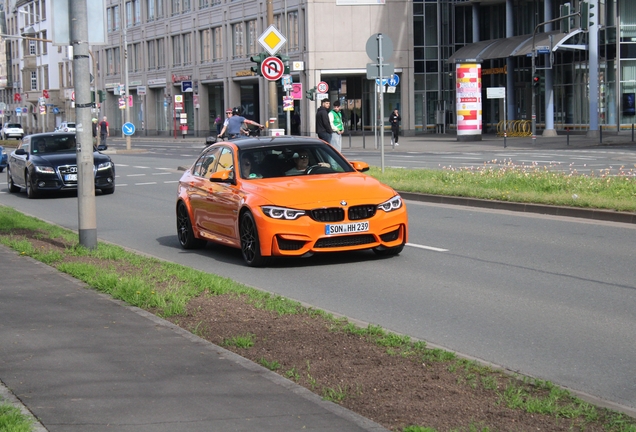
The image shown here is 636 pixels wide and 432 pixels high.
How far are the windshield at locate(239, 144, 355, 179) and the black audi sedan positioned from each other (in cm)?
1097

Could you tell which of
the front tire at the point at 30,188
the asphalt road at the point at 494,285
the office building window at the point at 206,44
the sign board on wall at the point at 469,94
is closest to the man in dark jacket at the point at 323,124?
the front tire at the point at 30,188

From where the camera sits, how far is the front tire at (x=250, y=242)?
1142 cm

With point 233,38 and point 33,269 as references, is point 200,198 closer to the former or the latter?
point 33,269

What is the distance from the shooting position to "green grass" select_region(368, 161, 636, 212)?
16.3 meters

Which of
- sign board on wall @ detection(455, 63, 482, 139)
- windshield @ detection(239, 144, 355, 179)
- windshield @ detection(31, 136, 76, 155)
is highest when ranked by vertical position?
sign board on wall @ detection(455, 63, 482, 139)

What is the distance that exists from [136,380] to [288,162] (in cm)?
Result: 698

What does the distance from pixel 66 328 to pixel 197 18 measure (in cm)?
7479

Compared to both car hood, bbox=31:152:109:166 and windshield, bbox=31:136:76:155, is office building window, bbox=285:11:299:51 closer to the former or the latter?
windshield, bbox=31:136:76:155

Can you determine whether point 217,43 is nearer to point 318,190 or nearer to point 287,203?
point 318,190

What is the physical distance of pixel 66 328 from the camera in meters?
7.43

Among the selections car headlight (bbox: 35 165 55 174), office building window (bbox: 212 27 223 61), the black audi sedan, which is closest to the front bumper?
the black audi sedan

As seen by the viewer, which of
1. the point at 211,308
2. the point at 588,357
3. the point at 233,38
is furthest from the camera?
the point at 233,38

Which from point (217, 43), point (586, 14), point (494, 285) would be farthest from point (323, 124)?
point (217, 43)

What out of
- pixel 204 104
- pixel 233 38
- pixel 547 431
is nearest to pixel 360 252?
pixel 547 431
